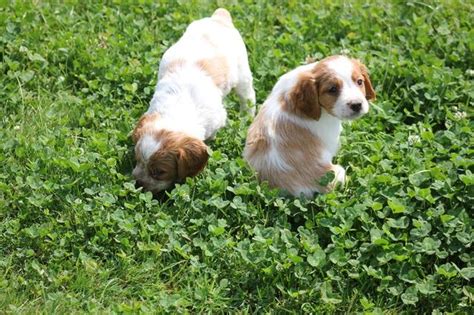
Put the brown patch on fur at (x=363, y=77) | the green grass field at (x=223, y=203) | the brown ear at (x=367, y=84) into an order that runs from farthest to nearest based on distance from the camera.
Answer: the brown ear at (x=367, y=84), the brown patch on fur at (x=363, y=77), the green grass field at (x=223, y=203)

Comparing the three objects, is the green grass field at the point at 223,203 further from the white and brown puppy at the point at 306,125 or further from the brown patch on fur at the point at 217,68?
the brown patch on fur at the point at 217,68

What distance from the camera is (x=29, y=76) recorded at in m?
6.81

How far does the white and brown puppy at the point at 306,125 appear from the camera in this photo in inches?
215

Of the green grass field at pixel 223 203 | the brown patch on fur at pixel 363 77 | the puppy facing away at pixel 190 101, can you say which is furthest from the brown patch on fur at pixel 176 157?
the brown patch on fur at pixel 363 77

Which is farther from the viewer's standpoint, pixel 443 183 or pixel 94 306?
pixel 443 183

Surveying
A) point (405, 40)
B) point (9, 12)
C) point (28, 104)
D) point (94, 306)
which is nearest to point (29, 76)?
point (28, 104)

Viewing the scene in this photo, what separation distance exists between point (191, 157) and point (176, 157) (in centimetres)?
12

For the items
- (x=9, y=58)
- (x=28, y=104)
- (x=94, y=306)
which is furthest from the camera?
(x=9, y=58)

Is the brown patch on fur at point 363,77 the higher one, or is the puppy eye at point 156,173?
the brown patch on fur at point 363,77

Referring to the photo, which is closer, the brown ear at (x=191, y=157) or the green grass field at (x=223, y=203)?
the green grass field at (x=223, y=203)

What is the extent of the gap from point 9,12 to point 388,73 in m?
3.73

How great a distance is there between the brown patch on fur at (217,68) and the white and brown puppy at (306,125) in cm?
67

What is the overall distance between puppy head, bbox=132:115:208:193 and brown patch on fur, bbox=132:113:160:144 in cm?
5

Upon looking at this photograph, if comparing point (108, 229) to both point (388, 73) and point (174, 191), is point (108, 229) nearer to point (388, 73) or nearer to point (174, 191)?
point (174, 191)
